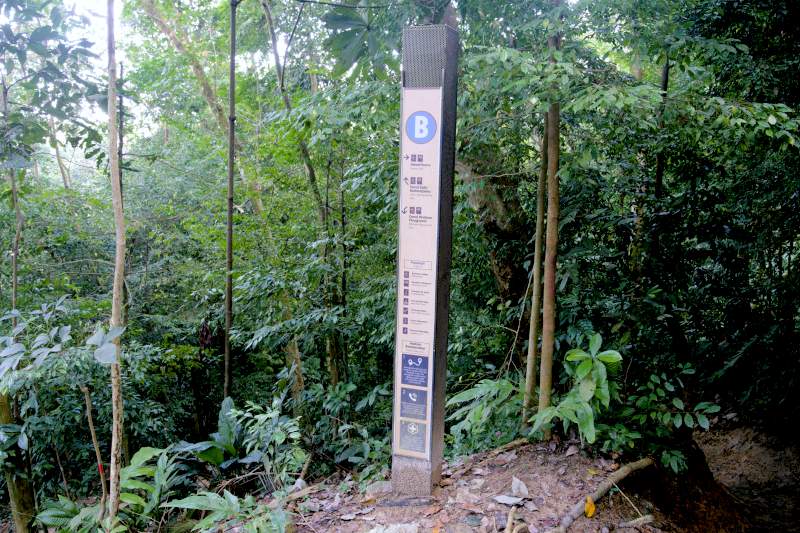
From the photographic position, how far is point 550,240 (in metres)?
2.92

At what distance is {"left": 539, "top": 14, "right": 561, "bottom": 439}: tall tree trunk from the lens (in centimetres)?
286

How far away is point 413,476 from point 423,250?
44.1 inches

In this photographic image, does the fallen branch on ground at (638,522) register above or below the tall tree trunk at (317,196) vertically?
below

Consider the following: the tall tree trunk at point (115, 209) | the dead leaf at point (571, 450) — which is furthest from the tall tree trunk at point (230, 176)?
the dead leaf at point (571, 450)

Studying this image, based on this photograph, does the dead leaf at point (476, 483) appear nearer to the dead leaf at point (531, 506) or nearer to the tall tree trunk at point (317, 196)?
the dead leaf at point (531, 506)

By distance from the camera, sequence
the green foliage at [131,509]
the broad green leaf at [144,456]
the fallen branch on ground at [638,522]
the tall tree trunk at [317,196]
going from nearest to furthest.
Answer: the fallen branch on ground at [638,522]
the green foliage at [131,509]
the broad green leaf at [144,456]
the tall tree trunk at [317,196]

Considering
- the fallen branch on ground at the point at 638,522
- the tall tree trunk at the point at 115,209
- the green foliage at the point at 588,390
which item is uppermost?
the tall tree trunk at the point at 115,209

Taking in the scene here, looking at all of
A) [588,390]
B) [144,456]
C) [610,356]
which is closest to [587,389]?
[588,390]

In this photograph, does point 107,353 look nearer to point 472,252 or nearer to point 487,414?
point 487,414

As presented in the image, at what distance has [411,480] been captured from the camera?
271 cm

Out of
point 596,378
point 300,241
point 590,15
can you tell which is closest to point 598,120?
point 590,15

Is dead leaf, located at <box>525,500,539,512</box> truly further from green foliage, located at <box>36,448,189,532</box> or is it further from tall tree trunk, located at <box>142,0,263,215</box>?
tall tree trunk, located at <box>142,0,263,215</box>

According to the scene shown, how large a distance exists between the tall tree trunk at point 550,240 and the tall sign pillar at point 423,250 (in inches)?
23.7

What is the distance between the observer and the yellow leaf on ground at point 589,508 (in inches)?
101
